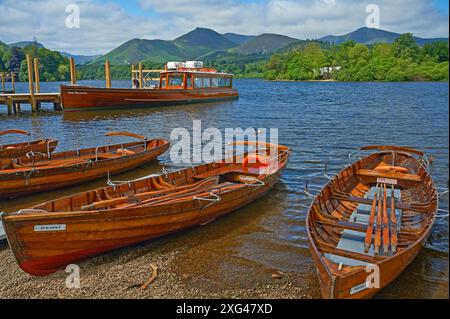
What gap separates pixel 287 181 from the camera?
13.8 meters

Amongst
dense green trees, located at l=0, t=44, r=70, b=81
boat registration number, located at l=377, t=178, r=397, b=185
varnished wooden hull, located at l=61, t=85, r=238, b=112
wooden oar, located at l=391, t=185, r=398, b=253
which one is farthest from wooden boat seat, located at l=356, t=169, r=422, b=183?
dense green trees, located at l=0, t=44, r=70, b=81

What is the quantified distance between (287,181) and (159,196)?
229 inches

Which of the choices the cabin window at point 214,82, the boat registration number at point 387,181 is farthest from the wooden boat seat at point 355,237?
the cabin window at point 214,82

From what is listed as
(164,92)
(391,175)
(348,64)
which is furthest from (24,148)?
(348,64)

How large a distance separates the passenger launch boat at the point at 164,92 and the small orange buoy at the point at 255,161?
2897 centimetres

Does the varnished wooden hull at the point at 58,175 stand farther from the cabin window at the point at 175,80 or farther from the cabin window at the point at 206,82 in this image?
the cabin window at the point at 206,82

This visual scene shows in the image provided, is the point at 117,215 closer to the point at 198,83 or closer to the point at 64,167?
the point at 64,167

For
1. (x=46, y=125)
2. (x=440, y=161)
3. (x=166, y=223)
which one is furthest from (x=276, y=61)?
(x=166, y=223)

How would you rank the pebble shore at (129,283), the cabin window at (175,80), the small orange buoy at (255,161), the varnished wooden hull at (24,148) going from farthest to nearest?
the cabin window at (175,80) < the varnished wooden hull at (24,148) < the small orange buoy at (255,161) < the pebble shore at (129,283)

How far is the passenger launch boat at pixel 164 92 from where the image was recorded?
3788 cm

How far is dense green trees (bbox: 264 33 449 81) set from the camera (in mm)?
100938

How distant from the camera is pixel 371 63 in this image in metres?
110

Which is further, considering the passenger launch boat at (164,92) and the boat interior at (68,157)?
the passenger launch boat at (164,92)

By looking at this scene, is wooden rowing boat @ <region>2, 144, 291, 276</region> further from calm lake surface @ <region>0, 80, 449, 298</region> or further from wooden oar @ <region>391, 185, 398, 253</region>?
wooden oar @ <region>391, 185, 398, 253</region>
